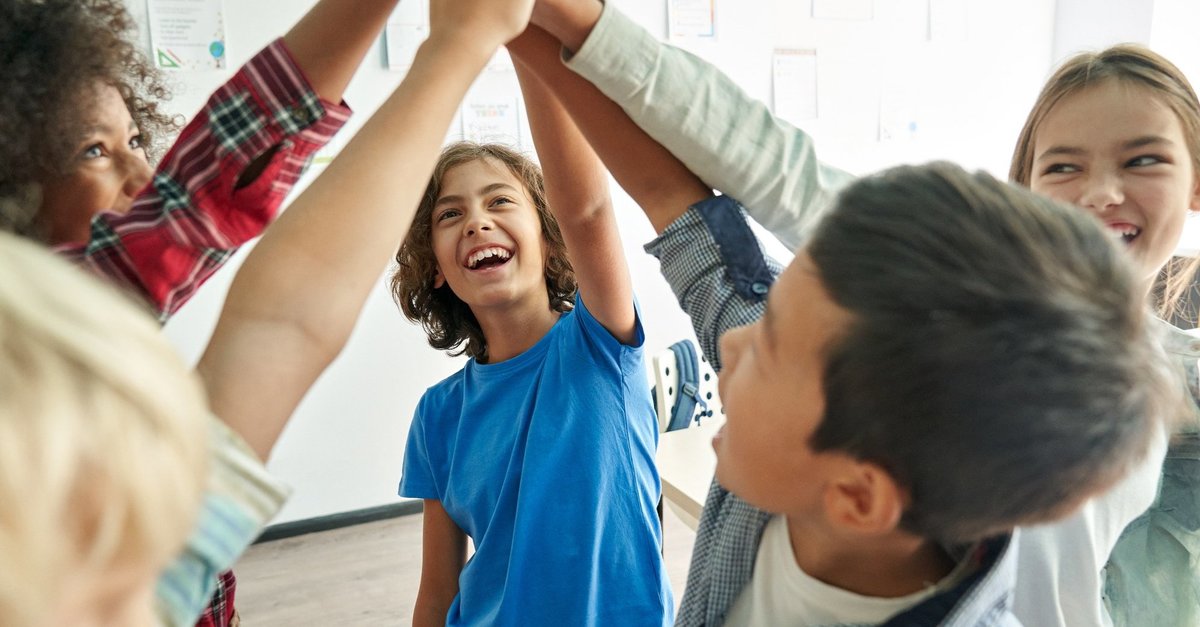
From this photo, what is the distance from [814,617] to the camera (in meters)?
0.67

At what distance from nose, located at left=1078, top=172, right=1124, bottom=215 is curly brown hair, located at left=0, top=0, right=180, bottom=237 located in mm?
1003

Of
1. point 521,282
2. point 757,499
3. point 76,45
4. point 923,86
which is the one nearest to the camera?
point 757,499

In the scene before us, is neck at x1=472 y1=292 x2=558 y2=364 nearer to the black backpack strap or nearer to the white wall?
the black backpack strap

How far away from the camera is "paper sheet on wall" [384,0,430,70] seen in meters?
2.78

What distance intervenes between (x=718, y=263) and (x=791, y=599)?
286mm

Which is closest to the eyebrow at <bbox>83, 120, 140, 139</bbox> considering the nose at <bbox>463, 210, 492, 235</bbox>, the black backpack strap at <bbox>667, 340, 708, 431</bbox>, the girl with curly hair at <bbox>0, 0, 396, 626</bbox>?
the girl with curly hair at <bbox>0, 0, 396, 626</bbox>

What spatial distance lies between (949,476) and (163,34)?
8.94 ft

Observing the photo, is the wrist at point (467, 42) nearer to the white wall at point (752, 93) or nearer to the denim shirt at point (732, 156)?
the denim shirt at point (732, 156)

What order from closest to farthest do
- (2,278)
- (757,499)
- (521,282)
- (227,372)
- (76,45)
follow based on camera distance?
(2,278) < (227,372) < (757,499) < (76,45) < (521,282)

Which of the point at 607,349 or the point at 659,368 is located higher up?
the point at 607,349

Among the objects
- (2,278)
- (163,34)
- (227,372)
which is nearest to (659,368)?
(227,372)

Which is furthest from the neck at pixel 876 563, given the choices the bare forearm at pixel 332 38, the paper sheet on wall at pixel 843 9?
the paper sheet on wall at pixel 843 9

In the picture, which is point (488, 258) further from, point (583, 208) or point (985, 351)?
point (985, 351)

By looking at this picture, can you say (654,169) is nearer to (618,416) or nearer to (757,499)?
(757,499)
